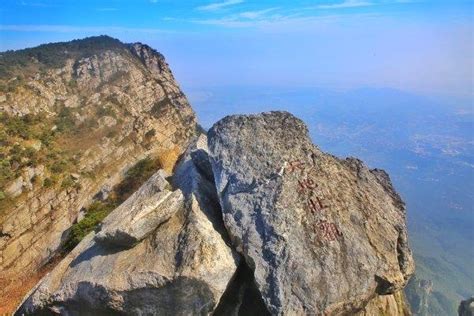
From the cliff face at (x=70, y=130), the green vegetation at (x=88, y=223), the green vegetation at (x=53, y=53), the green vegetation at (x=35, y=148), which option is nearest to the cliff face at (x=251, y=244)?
the green vegetation at (x=88, y=223)

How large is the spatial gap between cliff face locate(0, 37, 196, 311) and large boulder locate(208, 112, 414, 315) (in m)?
7.21

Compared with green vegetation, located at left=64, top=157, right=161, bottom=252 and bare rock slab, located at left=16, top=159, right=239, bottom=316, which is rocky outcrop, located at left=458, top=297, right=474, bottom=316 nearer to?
green vegetation, located at left=64, top=157, right=161, bottom=252

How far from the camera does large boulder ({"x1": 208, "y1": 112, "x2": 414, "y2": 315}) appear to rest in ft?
39.3

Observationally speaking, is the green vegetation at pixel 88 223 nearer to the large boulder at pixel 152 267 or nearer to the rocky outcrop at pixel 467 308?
the large boulder at pixel 152 267

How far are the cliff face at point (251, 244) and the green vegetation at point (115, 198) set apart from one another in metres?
5.18

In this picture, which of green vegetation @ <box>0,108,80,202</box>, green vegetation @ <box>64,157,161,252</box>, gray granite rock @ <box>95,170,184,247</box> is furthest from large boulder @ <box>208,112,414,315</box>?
green vegetation @ <box>0,108,80,202</box>

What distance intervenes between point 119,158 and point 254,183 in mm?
48763

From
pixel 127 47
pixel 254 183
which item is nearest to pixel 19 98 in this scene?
pixel 127 47

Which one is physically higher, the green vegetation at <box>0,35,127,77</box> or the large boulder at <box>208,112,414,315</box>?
the green vegetation at <box>0,35,127,77</box>

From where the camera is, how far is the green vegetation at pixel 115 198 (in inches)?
786

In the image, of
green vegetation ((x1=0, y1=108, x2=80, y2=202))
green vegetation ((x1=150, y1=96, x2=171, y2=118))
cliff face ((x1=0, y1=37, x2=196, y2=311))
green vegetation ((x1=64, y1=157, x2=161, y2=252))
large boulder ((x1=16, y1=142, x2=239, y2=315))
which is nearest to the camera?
large boulder ((x1=16, y1=142, x2=239, y2=315))

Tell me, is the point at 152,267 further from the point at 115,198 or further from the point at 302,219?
the point at 115,198

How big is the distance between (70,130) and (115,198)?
41850 millimetres

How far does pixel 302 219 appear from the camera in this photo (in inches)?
504
